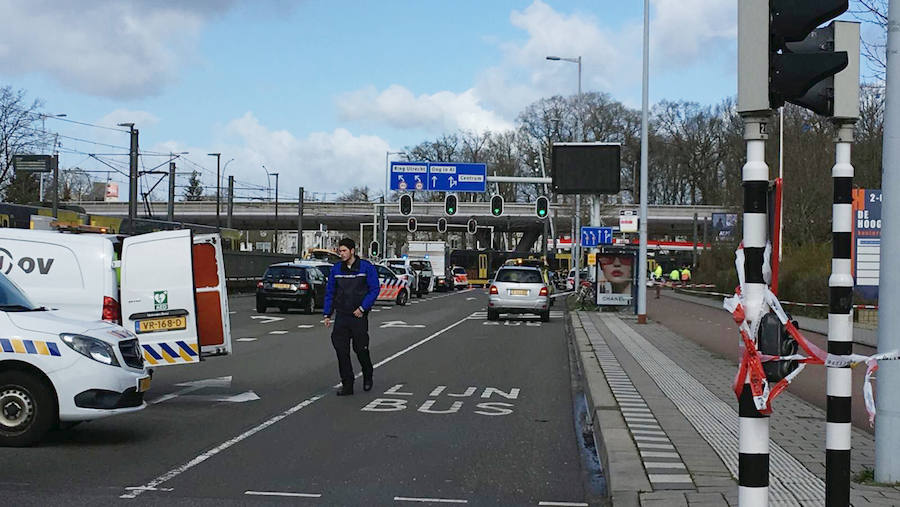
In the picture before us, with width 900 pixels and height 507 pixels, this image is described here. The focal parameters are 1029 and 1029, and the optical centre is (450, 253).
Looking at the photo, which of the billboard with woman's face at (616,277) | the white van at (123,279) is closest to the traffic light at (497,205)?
the billboard with woman's face at (616,277)

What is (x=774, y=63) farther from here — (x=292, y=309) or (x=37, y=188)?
(x=37, y=188)

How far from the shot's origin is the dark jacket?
12.6 m

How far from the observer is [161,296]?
10867 millimetres

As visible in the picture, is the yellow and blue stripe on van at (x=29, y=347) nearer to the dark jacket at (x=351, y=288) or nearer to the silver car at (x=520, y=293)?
the dark jacket at (x=351, y=288)

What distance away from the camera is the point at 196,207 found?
3930 inches

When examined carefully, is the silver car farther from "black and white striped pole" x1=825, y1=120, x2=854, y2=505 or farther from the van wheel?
"black and white striped pole" x1=825, y1=120, x2=854, y2=505

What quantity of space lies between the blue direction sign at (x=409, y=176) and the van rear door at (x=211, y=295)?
36.4m

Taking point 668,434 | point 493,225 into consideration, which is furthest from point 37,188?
point 668,434

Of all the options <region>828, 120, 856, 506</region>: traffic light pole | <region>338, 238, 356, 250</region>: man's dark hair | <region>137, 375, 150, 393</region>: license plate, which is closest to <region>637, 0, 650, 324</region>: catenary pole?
<region>338, 238, 356, 250</region>: man's dark hair

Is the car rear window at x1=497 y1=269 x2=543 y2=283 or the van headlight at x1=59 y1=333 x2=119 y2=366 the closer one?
the van headlight at x1=59 y1=333 x2=119 y2=366

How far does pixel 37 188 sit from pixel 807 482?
78.2 metres

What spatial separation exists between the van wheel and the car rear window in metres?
22.7

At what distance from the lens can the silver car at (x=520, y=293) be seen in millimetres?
30484

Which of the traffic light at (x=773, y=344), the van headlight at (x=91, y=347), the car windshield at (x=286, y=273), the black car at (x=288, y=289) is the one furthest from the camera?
the car windshield at (x=286, y=273)
